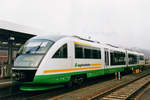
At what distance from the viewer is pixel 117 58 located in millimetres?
16750

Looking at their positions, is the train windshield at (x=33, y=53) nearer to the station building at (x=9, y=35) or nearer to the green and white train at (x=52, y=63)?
the green and white train at (x=52, y=63)

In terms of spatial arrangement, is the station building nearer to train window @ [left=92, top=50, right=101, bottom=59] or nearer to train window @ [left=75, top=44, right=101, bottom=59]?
train window @ [left=75, top=44, right=101, bottom=59]

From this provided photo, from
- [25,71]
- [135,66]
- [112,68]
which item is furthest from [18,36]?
[135,66]

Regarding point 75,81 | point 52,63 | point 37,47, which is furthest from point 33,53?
point 75,81

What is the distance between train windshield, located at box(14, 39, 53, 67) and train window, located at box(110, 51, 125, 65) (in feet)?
27.7

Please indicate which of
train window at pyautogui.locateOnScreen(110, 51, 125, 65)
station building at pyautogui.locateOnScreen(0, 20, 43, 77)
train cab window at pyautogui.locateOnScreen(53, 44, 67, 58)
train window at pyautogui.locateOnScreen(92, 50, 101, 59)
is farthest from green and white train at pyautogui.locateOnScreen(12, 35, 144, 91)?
train window at pyautogui.locateOnScreen(110, 51, 125, 65)

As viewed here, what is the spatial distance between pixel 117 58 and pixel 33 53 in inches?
422

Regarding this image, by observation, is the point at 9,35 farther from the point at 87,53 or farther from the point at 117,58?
the point at 117,58

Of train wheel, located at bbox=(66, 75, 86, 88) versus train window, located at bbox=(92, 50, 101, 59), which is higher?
train window, located at bbox=(92, 50, 101, 59)

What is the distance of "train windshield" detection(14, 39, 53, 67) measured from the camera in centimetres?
782

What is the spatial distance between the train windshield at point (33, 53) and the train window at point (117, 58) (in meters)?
8.43

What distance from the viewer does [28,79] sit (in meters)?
7.51

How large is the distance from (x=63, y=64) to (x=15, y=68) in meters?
2.41

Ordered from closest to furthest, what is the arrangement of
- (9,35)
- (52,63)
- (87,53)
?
1. (52,63)
2. (87,53)
3. (9,35)
